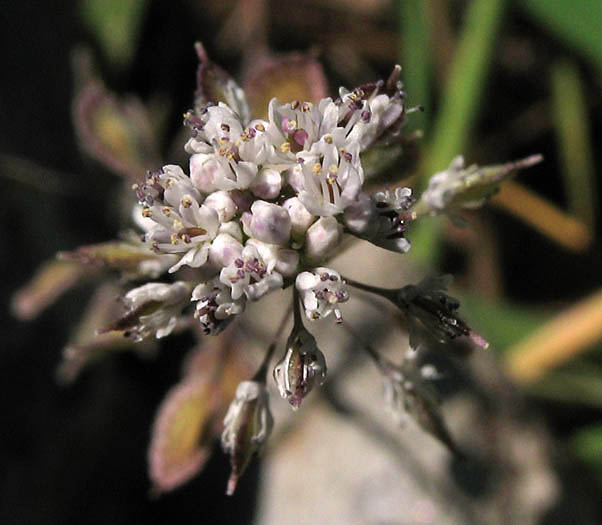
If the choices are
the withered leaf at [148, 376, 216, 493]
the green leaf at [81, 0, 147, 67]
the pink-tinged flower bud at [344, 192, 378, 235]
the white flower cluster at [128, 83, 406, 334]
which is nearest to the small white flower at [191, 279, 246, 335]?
the white flower cluster at [128, 83, 406, 334]

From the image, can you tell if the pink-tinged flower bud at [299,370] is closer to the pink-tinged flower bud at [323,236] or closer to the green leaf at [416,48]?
the pink-tinged flower bud at [323,236]

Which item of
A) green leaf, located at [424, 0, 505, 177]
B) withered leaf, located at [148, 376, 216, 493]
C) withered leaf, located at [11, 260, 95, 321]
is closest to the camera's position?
withered leaf, located at [148, 376, 216, 493]

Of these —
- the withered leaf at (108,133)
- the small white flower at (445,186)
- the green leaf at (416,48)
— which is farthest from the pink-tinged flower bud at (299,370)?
the green leaf at (416,48)

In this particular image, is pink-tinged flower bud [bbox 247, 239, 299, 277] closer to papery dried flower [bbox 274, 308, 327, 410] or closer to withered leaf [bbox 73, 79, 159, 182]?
papery dried flower [bbox 274, 308, 327, 410]

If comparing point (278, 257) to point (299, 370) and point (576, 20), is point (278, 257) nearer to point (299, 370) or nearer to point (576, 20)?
point (299, 370)

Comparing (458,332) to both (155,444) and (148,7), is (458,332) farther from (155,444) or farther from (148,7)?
(148,7)

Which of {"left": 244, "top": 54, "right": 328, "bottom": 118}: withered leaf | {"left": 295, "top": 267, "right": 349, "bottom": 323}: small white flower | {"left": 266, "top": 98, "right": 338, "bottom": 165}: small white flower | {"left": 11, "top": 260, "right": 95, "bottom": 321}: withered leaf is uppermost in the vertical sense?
{"left": 244, "top": 54, "right": 328, "bottom": 118}: withered leaf
